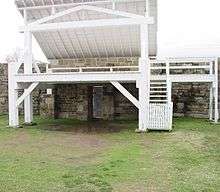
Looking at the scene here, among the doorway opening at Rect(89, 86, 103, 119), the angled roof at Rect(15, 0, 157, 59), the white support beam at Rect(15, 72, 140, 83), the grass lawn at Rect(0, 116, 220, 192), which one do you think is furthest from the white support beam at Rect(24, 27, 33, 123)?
the doorway opening at Rect(89, 86, 103, 119)

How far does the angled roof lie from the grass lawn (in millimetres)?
5291

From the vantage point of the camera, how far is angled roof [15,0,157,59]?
16.2m

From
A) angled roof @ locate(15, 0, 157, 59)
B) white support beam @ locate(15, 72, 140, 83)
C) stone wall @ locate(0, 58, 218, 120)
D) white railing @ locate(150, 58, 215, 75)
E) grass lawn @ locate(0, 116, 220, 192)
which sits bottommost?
grass lawn @ locate(0, 116, 220, 192)

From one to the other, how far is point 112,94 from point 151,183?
1248 cm

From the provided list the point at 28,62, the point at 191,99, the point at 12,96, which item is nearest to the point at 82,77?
the point at 12,96

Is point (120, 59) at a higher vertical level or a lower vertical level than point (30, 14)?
lower

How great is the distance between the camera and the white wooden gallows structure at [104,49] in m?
13.8

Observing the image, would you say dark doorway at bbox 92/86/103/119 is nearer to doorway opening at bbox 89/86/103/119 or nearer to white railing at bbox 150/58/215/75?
doorway opening at bbox 89/86/103/119

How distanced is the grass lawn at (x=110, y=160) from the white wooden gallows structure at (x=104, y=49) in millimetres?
1324

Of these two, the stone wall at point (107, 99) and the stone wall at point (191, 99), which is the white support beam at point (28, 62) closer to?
the stone wall at point (107, 99)

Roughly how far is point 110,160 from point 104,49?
445 inches

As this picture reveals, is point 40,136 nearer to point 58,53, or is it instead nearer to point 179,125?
point 179,125

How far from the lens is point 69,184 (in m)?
6.64

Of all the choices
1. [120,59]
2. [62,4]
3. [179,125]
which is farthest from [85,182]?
[120,59]
